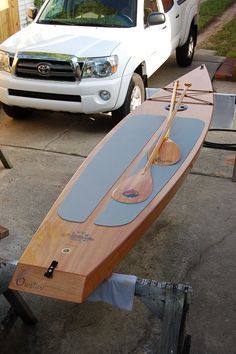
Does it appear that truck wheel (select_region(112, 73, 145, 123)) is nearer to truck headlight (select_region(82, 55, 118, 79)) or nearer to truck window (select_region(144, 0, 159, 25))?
→ truck headlight (select_region(82, 55, 118, 79))

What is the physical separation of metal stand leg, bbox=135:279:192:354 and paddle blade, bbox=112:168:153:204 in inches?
35.4

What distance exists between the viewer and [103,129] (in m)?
6.72

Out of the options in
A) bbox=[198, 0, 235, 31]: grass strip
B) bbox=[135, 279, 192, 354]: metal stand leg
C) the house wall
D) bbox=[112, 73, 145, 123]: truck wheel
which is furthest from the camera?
bbox=[198, 0, 235, 31]: grass strip

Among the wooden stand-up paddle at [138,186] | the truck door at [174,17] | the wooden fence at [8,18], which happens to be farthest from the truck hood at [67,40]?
the wooden stand-up paddle at [138,186]

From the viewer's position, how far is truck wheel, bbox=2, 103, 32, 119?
22.8ft

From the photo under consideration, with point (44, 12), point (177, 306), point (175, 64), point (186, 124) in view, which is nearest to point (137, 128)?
point (186, 124)

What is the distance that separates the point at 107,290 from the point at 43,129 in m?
4.31

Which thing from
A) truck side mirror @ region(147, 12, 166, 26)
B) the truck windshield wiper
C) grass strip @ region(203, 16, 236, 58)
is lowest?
grass strip @ region(203, 16, 236, 58)

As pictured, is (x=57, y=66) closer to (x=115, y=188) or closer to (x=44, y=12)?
(x=44, y=12)

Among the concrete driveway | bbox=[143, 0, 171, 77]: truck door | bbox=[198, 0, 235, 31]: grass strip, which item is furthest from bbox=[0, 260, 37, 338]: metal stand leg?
bbox=[198, 0, 235, 31]: grass strip

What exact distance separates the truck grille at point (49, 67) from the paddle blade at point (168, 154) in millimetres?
2372

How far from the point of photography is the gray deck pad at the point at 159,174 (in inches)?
129

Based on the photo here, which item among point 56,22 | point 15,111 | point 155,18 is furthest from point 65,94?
point 155,18

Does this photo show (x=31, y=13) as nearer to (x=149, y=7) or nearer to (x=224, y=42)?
(x=149, y=7)
